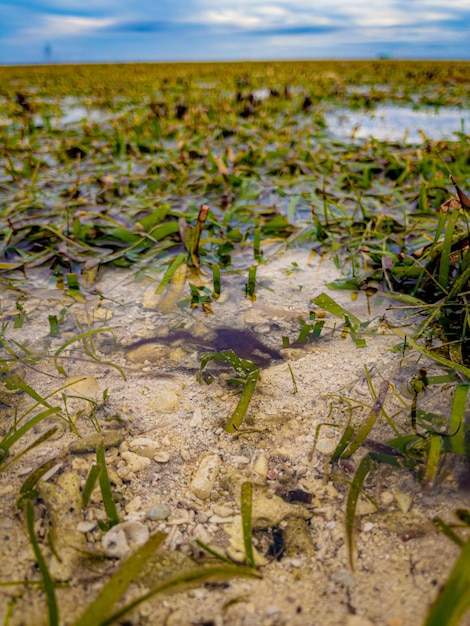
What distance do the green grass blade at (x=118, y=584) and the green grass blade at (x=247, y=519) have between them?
0.17 metres

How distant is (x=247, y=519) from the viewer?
97 cm

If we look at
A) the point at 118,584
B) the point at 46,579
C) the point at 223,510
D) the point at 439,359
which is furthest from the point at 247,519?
the point at 439,359

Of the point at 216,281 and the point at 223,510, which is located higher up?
the point at 216,281

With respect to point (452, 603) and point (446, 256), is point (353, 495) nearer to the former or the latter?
point (452, 603)

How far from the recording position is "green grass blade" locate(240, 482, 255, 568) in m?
0.91

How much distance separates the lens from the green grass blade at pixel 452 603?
69cm

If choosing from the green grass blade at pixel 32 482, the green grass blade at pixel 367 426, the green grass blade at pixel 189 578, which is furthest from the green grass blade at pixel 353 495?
the green grass blade at pixel 32 482

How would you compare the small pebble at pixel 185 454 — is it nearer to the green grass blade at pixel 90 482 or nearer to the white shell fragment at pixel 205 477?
the white shell fragment at pixel 205 477

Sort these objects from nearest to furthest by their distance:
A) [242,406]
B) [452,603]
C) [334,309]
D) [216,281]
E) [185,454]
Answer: [452,603]
[185,454]
[242,406]
[334,309]
[216,281]

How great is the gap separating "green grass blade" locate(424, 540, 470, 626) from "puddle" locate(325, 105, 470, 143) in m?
4.43

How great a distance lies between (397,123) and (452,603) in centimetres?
614

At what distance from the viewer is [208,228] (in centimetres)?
262

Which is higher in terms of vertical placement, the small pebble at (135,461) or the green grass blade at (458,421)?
the green grass blade at (458,421)

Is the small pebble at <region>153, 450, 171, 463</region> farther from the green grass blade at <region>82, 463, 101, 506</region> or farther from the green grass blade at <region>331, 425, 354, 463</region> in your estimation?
the green grass blade at <region>331, 425, 354, 463</region>
